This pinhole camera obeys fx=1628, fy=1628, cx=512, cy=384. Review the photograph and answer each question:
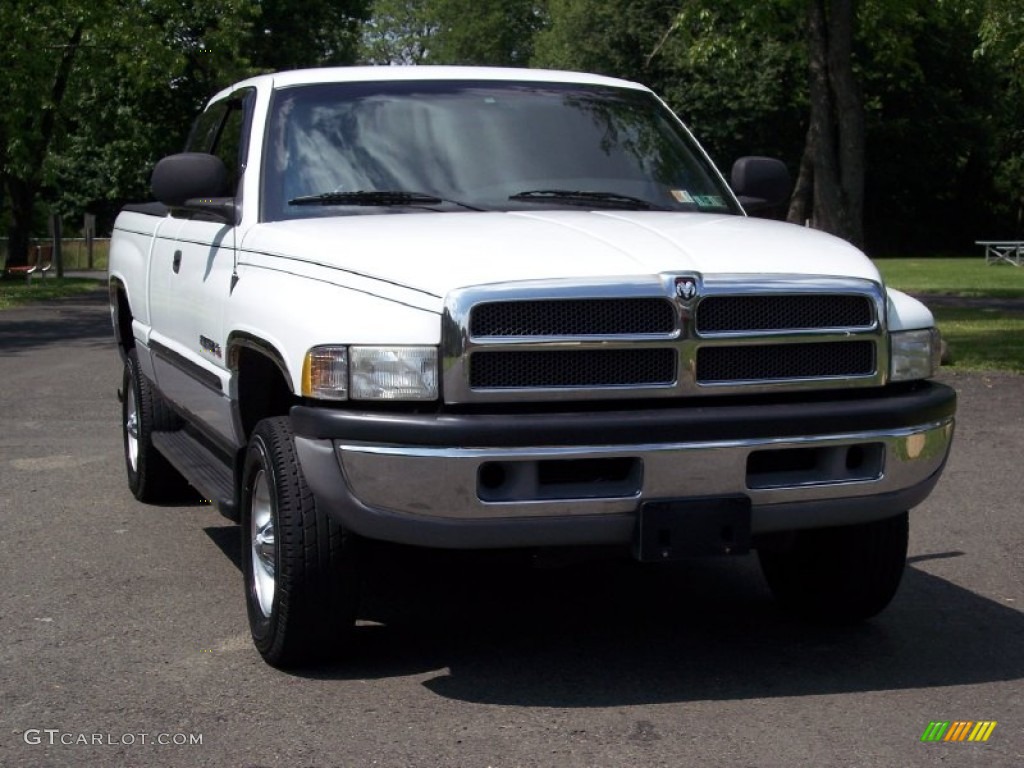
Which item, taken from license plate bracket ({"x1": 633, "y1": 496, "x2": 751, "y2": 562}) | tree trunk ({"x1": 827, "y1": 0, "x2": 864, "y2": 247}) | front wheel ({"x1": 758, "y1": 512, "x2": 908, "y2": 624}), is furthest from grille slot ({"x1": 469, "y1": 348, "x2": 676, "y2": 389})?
tree trunk ({"x1": 827, "y1": 0, "x2": 864, "y2": 247})

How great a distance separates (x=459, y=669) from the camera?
17.4 feet

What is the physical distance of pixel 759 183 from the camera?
6.67m

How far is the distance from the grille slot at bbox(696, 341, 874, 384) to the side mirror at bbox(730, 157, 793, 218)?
1.64 m

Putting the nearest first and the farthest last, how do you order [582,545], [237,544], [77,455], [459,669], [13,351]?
[582,545] → [459,669] → [237,544] → [77,455] → [13,351]

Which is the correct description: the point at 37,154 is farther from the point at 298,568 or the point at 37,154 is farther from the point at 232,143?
the point at 298,568

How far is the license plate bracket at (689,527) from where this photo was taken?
4.77 m

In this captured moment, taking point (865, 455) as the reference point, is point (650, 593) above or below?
below

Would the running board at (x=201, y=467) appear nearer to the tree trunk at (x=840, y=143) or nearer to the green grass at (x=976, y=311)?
the green grass at (x=976, y=311)

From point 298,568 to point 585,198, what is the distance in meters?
1.89

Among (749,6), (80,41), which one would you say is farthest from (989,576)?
(80,41)

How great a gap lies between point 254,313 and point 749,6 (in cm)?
1814

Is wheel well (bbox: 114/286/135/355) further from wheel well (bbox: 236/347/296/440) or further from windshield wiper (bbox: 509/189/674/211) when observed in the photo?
windshield wiper (bbox: 509/189/674/211)

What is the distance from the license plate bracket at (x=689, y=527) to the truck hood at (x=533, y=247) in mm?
699

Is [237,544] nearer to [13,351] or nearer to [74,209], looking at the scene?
[13,351]
